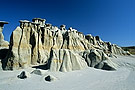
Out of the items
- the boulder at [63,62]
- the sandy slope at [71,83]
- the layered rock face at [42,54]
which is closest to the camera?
the sandy slope at [71,83]

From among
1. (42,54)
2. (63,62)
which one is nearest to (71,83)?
(63,62)

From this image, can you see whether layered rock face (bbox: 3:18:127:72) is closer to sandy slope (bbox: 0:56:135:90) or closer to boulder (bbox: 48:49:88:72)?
boulder (bbox: 48:49:88:72)

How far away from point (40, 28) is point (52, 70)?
14193 millimetres

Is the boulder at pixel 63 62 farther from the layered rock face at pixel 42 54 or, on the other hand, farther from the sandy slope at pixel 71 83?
the sandy slope at pixel 71 83

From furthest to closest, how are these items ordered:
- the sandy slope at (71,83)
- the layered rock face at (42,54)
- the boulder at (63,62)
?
the layered rock face at (42,54) → the boulder at (63,62) → the sandy slope at (71,83)

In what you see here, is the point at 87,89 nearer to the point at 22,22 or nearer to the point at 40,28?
the point at 22,22

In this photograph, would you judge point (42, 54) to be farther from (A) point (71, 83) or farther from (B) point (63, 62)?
(A) point (71, 83)

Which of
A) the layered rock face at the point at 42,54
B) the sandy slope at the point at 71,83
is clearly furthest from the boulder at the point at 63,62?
the sandy slope at the point at 71,83

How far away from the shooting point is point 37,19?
28922 mm

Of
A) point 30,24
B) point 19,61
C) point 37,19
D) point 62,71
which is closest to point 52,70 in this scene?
point 62,71

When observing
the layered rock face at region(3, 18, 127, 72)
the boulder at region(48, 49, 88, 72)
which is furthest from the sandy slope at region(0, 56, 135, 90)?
the layered rock face at region(3, 18, 127, 72)

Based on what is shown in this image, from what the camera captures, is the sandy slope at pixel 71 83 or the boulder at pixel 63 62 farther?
the boulder at pixel 63 62

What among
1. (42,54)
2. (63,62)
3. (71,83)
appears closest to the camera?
(71,83)

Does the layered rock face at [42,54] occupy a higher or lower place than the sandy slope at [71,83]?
higher
